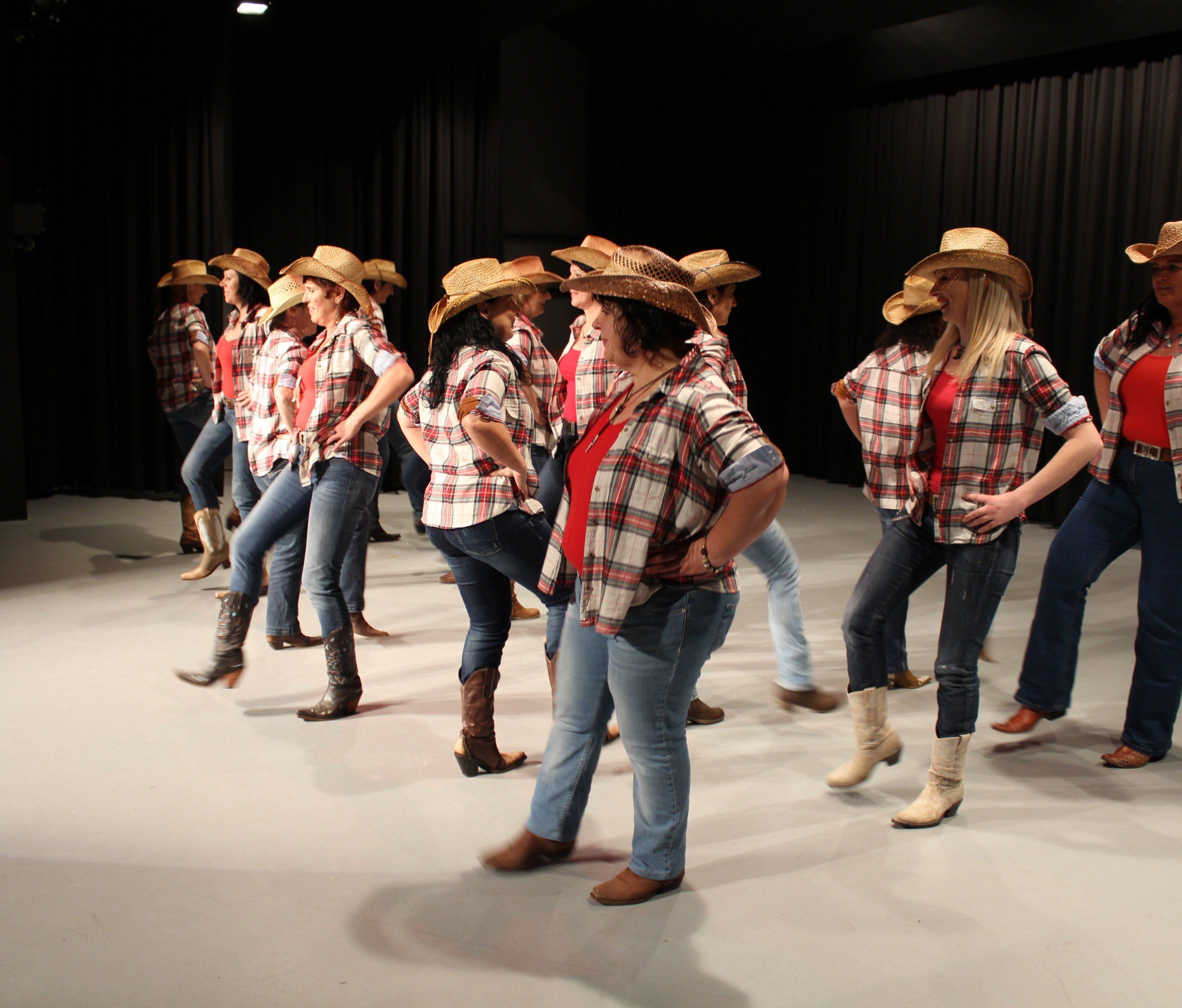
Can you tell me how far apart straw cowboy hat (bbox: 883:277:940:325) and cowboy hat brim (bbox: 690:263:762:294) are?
0.48 m

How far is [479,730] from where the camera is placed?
3195 millimetres

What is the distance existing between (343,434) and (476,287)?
2.44 ft

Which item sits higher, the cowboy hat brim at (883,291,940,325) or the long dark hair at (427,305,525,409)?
the cowboy hat brim at (883,291,940,325)

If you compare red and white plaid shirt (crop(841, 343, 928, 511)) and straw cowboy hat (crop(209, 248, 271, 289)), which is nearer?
red and white plaid shirt (crop(841, 343, 928, 511))

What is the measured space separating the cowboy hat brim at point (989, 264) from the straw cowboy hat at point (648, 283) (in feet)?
2.48

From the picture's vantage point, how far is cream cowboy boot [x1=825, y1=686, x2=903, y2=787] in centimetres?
304

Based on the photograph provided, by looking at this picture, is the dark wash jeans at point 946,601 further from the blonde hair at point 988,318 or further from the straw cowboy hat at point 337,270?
the straw cowboy hat at point 337,270

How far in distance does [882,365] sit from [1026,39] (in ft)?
18.0

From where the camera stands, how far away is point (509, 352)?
123 inches

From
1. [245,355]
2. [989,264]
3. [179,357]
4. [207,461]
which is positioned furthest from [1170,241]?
[179,357]

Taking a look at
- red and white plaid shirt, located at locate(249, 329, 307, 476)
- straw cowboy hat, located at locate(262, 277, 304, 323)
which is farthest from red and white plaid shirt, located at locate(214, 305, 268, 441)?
red and white plaid shirt, located at locate(249, 329, 307, 476)

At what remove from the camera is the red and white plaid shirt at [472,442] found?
2.96m

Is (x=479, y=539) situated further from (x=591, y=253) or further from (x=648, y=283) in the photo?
(x=591, y=253)

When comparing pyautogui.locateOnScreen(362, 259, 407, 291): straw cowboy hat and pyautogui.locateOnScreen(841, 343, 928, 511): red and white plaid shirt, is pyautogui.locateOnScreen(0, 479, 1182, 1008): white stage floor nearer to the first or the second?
pyautogui.locateOnScreen(841, 343, 928, 511): red and white plaid shirt
